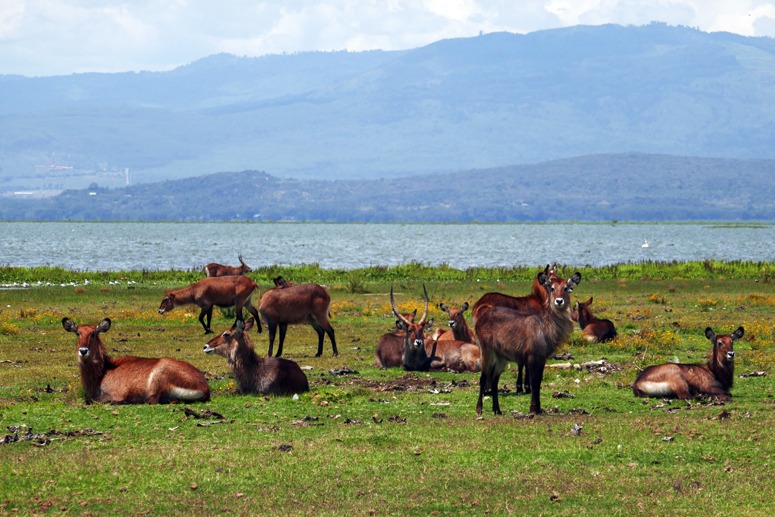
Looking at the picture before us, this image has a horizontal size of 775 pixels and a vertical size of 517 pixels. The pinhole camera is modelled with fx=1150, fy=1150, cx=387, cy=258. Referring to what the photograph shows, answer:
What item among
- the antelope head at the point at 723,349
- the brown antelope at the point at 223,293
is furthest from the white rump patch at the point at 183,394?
the brown antelope at the point at 223,293

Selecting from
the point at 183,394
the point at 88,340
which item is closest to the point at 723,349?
the point at 183,394

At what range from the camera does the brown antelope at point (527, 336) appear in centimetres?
1662

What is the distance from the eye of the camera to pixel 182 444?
14.5m

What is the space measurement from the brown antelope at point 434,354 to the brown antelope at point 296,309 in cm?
340

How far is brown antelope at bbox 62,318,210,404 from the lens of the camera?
17.4 meters

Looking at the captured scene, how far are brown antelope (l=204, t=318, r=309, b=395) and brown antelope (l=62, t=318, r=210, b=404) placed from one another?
1.49m

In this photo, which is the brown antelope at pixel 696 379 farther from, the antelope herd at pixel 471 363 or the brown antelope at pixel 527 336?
the brown antelope at pixel 527 336

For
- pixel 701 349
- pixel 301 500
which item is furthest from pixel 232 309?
pixel 301 500

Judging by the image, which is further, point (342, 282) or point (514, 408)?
point (342, 282)

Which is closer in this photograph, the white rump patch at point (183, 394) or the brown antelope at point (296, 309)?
the white rump patch at point (183, 394)

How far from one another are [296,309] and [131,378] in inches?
366

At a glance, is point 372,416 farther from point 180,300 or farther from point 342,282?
point 342,282

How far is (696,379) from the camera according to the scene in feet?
60.3

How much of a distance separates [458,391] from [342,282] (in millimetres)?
32797
